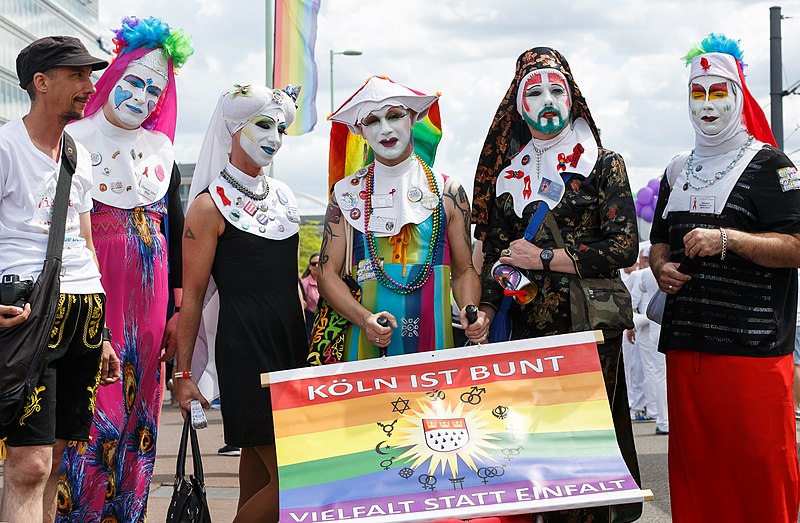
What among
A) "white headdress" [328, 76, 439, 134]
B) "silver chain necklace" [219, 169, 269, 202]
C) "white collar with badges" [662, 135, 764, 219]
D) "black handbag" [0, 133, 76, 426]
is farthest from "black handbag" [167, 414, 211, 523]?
"white collar with badges" [662, 135, 764, 219]

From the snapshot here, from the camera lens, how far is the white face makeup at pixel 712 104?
471 cm

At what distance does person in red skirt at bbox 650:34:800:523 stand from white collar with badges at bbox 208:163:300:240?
1766 mm

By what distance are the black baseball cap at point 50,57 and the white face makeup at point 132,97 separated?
817 mm

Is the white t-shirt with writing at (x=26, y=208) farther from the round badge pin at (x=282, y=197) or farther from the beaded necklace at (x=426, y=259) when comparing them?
the beaded necklace at (x=426, y=259)

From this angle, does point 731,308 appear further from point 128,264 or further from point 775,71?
point 775,71

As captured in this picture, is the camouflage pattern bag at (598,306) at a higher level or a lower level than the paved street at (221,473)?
higher

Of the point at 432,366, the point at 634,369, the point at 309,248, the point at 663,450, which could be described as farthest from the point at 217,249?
the point at 309,248

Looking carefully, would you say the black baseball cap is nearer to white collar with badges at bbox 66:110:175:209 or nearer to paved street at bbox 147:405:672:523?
white collar with badges at bbox 66:110:175:209

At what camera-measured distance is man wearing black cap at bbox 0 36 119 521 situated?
432 cm

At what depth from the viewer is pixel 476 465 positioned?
3949 mm

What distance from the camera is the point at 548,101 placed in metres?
4.74

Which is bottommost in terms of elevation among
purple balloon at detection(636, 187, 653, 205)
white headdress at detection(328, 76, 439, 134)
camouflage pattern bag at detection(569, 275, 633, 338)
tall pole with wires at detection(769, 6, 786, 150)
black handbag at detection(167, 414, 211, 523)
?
black handbag at detection(167, 414, 211, 523)

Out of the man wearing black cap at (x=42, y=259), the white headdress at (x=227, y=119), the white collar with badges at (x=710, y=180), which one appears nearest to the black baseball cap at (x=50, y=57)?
the man wearing black cap at (x=42, y=259)

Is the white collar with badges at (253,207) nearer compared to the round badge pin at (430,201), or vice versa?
the round badge pin at (430,201)
